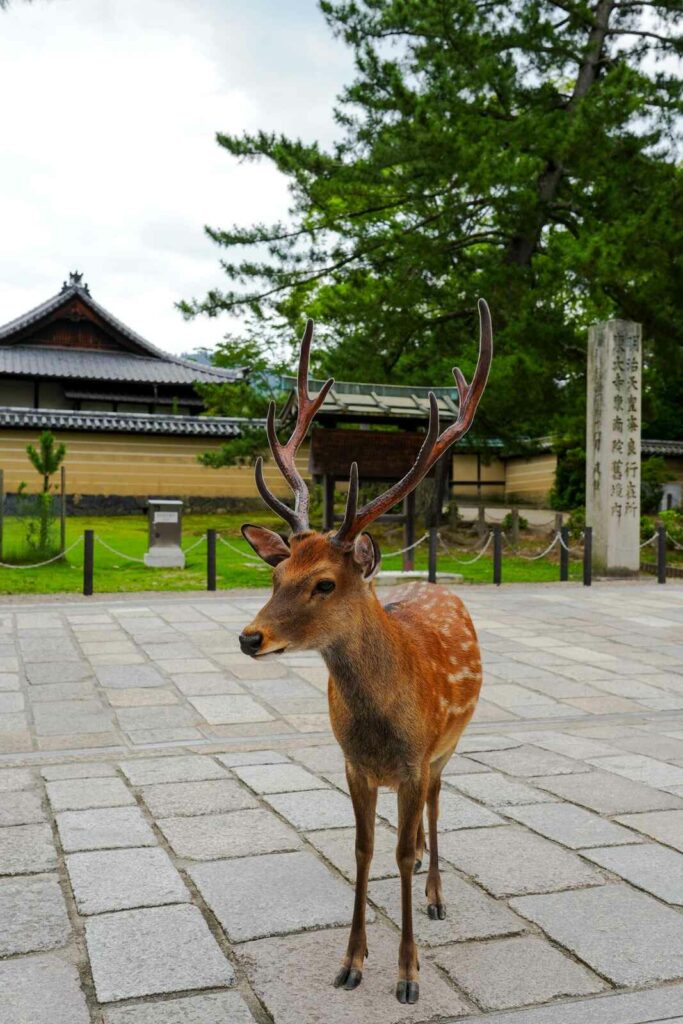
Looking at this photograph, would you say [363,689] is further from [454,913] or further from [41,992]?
[41,992]

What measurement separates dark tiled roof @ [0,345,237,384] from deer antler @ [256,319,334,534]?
951 inches

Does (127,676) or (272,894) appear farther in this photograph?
(127,676)

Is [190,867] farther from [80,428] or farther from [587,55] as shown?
[80,428]

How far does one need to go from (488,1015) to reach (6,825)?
216 cm

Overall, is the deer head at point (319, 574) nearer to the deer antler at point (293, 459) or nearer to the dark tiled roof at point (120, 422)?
the deer antler at point (293, 459)

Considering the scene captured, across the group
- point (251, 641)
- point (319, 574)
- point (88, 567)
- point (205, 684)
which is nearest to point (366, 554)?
point (319, 574)

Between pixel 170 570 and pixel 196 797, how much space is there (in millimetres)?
10117

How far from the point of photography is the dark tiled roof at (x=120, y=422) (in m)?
23.7

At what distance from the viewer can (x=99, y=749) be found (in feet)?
15.9

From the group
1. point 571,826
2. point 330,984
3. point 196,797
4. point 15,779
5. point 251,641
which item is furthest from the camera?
point 15,779

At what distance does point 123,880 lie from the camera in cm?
307

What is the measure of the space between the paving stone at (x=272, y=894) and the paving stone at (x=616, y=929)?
0.60 metres

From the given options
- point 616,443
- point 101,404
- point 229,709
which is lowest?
point 229,709

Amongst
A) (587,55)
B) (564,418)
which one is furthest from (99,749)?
(587,55)
